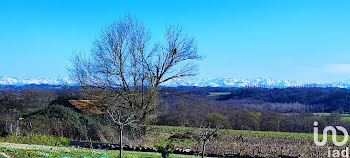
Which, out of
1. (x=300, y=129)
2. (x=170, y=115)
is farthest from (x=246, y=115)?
(x=170, y=115)

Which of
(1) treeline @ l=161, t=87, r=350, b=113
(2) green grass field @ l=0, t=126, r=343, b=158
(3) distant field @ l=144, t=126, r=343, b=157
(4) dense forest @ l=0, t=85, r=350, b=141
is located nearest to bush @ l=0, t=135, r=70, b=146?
(2) green grass field @ l=0, t=126, r=343, b=158

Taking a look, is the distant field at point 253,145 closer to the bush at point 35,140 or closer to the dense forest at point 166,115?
the dense forest at point 166,115

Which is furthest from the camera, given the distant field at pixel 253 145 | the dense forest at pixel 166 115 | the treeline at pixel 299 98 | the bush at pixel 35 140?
the treeline at pixel 299 98

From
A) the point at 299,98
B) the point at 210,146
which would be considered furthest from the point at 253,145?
the point at 299,98

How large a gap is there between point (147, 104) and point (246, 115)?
21.5m

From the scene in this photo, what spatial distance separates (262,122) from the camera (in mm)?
43156

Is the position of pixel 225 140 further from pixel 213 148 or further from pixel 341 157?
pixel 341 157

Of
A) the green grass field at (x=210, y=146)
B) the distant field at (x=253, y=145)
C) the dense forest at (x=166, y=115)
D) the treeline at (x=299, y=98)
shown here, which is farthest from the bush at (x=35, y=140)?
the treeline at (x=299, y=98)

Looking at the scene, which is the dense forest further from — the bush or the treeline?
the bush

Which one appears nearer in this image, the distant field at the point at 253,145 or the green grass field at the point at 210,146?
the green grass field at the point at 210,146

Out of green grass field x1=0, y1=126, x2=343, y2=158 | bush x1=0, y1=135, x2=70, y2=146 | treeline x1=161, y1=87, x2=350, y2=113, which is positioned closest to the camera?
green grass field x1=0, y1=126, x2=343, y2=158

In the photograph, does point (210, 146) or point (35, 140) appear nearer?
point (35, 140)

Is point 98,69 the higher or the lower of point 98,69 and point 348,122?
the higher

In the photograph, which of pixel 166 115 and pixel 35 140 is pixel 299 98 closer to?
pixel 166 115
